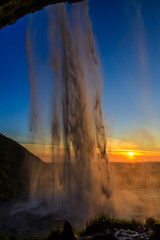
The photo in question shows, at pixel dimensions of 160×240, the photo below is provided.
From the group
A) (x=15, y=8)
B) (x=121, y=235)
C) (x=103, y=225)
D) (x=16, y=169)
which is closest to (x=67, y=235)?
(x=121, y=235)

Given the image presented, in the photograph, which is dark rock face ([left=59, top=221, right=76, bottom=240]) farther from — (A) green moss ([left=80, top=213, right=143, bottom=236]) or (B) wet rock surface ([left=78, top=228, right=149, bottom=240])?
(A) green moss ([left=80, top=213, right=143, bottom=236])

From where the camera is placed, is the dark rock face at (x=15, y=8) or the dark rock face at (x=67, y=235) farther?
the dark rock face at (x=67, y=235)

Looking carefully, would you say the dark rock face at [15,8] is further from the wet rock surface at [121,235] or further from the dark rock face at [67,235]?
the wet rock surface at [121,235]

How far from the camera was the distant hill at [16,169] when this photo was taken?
86.9 ft

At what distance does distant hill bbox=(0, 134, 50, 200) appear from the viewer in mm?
26484

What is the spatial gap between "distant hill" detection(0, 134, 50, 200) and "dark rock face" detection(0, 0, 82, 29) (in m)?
21.6

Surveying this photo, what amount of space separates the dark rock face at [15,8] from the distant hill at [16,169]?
21.6 meters

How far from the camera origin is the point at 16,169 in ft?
109

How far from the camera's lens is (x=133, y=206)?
19.0m

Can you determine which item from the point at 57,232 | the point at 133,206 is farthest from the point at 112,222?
the point at 133,206

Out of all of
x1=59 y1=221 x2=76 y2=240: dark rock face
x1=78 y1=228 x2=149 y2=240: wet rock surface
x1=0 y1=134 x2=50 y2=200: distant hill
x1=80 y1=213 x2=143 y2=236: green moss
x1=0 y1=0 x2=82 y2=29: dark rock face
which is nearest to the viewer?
x1=0 y1=0 x2=82 y2=29: dark rock face

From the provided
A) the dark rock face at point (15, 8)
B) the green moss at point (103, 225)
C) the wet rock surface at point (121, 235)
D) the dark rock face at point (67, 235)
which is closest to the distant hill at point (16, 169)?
the green moss at point (103, 225)

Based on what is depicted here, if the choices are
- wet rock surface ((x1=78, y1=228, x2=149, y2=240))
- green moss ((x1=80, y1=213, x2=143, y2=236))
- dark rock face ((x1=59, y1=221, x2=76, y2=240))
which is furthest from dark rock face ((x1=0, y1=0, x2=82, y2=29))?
green moss ((x1=80, y1=213, x2=143, y2=236))

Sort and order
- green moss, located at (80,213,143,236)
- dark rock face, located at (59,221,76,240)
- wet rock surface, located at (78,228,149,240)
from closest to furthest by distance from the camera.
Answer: dark rock face, located at (59,221,76,240) → wet rock surface, located at (78,228,149,240) → green moss, located at (80,213,143,236)
